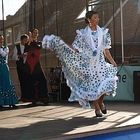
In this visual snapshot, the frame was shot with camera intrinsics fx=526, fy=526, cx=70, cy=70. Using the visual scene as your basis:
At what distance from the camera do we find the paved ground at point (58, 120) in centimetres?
568

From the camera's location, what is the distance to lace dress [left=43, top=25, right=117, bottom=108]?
705cm

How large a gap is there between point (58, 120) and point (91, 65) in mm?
878

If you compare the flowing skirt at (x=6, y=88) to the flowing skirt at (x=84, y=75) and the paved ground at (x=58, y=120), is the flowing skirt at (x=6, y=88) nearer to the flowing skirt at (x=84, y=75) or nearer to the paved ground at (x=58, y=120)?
the paved ground at (x=58, y=120)

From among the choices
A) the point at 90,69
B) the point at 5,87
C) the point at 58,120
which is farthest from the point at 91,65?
the point at 5,87

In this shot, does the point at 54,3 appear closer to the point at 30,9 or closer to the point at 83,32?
the point at 30,9

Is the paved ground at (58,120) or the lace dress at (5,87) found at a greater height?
the lace dress at (5,87)

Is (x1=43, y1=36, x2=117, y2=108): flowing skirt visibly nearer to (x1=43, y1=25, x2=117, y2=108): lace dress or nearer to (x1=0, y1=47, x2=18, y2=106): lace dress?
(x1=43, y1=25, x2=117, y2=108): lace dress

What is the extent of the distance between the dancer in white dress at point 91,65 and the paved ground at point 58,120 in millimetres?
310

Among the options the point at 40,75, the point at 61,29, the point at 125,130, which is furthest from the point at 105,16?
the point at 125,130

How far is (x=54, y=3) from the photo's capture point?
519 inches

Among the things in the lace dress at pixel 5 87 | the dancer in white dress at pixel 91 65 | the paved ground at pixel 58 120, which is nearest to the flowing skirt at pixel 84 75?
the dancer in white dress at pixel 91 65

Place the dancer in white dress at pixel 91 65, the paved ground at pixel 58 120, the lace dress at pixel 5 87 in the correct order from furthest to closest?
the lace dress at pixel 5 87, the dancer in white dress at pixel 91 65, the paved ground at pixel 58 120

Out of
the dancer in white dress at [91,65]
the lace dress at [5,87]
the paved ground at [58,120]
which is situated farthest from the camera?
the lace dress at [5,87]

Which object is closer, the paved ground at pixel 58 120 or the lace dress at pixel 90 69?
the paved ground at pixel 58 120
